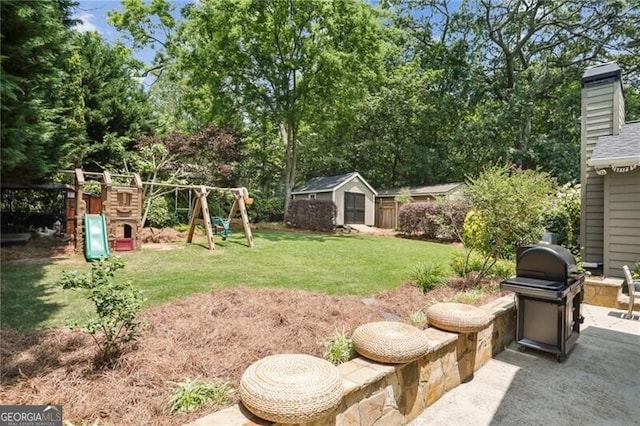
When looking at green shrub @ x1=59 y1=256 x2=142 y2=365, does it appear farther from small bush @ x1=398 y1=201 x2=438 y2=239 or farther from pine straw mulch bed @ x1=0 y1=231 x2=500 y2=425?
small bush @ x1=398 y1=201 x2=438 y2=239

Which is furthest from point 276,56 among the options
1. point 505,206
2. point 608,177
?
point 505,206

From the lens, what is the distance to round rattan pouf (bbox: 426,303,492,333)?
316cm

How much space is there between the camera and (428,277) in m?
5.63

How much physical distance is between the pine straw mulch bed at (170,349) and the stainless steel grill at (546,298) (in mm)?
700

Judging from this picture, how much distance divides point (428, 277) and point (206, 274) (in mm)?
4091

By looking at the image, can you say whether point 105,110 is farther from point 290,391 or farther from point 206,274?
point 290,391

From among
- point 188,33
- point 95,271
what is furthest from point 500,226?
point 188,33

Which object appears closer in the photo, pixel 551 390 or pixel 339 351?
pixel 339 351

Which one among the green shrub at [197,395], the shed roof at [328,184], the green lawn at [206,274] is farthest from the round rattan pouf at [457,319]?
the shed roof at [328,184]

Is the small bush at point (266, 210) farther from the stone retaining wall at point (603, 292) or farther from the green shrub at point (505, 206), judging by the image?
the stone retaining wall at point (603, 292)

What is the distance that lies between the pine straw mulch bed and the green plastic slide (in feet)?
15.4

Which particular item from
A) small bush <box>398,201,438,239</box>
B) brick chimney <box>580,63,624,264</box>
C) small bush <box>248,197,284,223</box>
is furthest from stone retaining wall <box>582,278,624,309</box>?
small bush <box>248,197,284,223</box>

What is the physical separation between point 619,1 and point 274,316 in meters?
23.7

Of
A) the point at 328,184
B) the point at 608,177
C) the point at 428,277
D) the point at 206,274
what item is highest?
the point at 328,184
